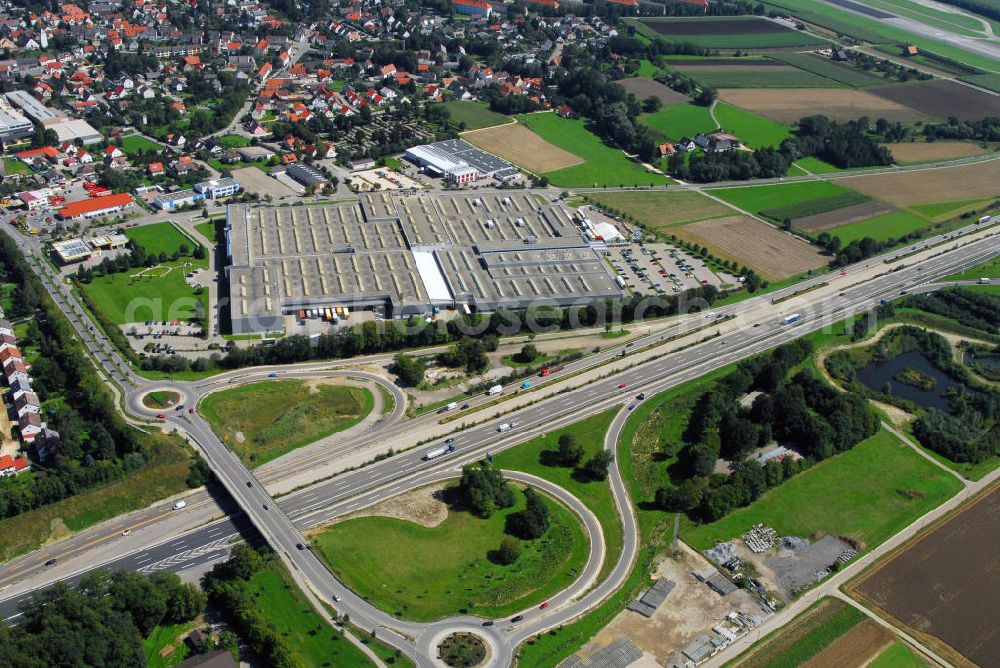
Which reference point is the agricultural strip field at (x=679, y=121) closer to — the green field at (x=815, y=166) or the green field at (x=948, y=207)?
the green field at (x=815, y=166)

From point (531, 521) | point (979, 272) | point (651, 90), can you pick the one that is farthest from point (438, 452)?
point (651, 90)

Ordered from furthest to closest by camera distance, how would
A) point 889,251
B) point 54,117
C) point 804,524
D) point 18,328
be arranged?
point 54,117, point 889,251, point 18,328, point 804,524

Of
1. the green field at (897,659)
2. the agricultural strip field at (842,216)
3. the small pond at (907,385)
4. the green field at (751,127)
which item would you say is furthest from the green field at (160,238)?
the green field at (751,127)

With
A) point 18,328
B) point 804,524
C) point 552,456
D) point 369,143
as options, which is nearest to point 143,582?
point 552,456

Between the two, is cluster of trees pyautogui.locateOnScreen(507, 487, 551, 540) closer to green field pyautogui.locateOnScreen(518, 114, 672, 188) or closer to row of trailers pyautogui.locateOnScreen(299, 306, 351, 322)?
row of trailers pyautogui.locateOnScreen(299, 306, 351, 322)

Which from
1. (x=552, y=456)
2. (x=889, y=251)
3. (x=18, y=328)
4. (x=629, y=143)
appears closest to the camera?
(x=552, y=456)

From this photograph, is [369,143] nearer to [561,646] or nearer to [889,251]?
[889,251]

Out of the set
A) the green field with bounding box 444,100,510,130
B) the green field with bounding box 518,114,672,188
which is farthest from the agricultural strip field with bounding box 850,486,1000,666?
the green field with bounding box 444,100,510,130

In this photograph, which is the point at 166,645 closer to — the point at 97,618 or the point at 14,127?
the point at 97,618
